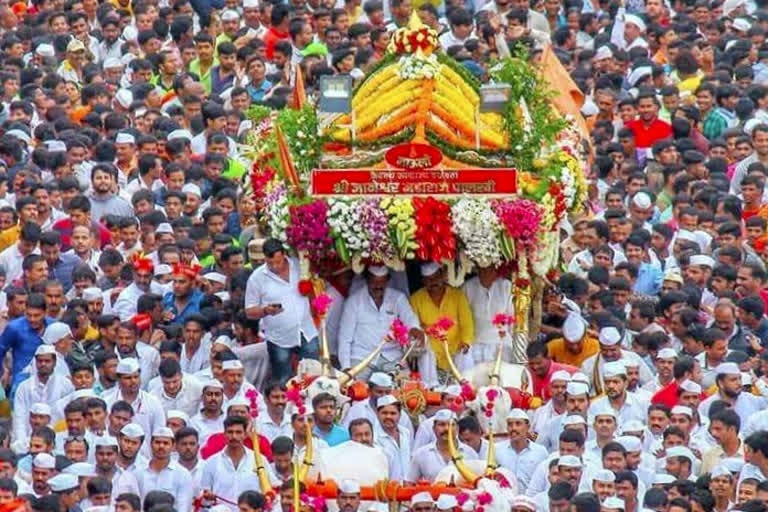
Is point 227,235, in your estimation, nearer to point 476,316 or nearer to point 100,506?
point 476,316

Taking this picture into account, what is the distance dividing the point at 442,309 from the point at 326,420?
1.99 meters

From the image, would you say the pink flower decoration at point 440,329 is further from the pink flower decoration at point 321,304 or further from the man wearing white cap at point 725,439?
the man wearing white cap at point 725,439

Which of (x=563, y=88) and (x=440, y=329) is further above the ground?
(x=563, y=88)

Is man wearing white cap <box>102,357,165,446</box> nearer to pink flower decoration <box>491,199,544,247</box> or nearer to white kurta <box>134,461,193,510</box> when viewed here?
white kurta <box>134,461,193,510</box>

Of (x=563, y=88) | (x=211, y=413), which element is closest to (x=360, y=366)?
(x=211, y=413)

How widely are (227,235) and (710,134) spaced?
6.26m

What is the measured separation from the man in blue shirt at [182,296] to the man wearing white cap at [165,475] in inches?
121

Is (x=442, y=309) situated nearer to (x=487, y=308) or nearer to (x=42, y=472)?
(x=487, y=308)

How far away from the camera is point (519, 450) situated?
3127cm

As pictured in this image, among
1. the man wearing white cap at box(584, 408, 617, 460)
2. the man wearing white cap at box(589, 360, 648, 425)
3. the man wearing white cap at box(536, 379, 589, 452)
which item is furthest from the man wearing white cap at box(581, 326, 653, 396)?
the man wearing white cap at box(584, 408, 617, 460)

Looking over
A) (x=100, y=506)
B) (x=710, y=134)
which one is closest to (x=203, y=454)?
(x=100, y=506)

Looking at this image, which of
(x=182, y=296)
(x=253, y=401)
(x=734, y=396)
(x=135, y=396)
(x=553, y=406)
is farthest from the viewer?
(x=182, y=296)

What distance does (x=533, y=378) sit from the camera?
32562mm

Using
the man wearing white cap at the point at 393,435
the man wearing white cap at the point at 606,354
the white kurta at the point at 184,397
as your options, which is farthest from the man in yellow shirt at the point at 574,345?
the white kurta at the point at 184,397
